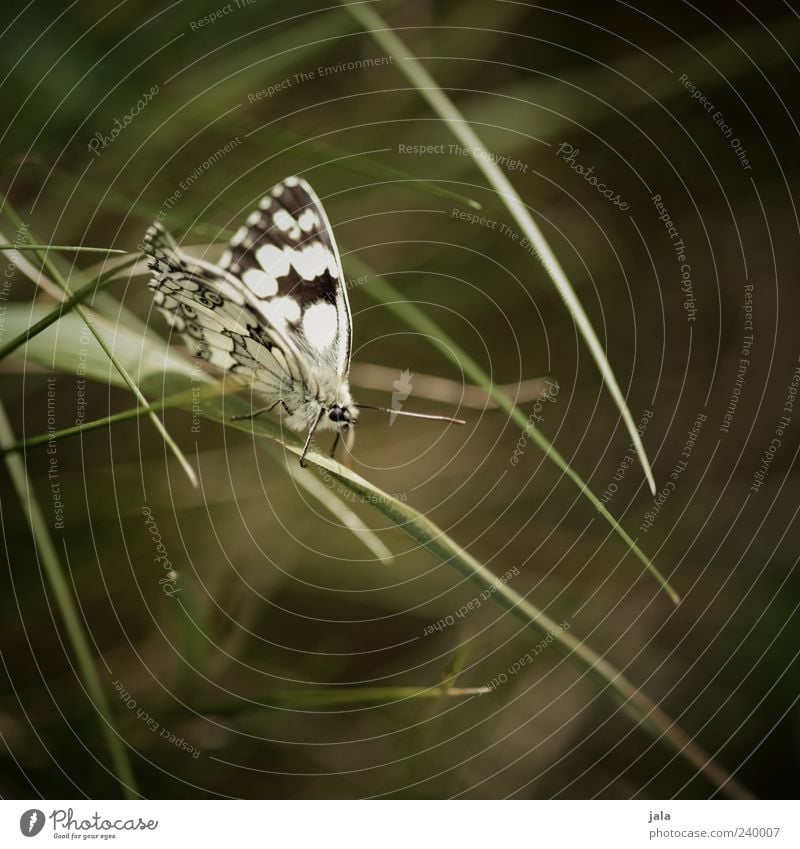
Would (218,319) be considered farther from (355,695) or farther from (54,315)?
(355,695)

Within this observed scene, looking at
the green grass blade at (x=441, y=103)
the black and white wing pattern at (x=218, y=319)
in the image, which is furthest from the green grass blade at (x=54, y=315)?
the green grass blade at (x=441, y=103)

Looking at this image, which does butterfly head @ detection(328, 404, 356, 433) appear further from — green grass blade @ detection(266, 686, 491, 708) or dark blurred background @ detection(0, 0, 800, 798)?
green grass blade @ detection(266, 686, 491, 708)

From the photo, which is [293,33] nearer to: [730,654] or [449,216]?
[449,216]
